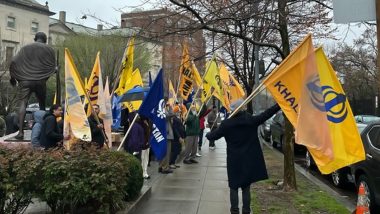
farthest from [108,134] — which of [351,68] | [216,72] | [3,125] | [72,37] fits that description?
[351,68]

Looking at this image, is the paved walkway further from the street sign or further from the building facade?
the building facade

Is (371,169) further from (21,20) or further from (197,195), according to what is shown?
(21,20)

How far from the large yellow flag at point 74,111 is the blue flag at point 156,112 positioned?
1179 millimetres

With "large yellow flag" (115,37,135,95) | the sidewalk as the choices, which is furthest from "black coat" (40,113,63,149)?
"large yellow flag" (115,37,135,95)

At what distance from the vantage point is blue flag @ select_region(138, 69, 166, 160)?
844 centimetres

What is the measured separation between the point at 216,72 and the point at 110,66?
25.9m

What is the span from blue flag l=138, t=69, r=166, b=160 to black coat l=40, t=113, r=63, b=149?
1529 millimetres

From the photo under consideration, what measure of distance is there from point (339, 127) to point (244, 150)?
1427 millimetres

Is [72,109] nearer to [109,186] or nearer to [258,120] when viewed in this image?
[109,186]

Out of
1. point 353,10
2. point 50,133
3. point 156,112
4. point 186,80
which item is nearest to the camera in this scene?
point 353,10

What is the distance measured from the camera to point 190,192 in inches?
369

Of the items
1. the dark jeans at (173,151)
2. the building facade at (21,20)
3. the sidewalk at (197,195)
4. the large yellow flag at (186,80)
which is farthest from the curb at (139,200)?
the building facade at (21,20)

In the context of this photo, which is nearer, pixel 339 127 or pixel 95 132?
pixel 339 127

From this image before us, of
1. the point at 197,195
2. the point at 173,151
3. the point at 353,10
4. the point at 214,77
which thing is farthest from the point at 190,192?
the point at 353,10
